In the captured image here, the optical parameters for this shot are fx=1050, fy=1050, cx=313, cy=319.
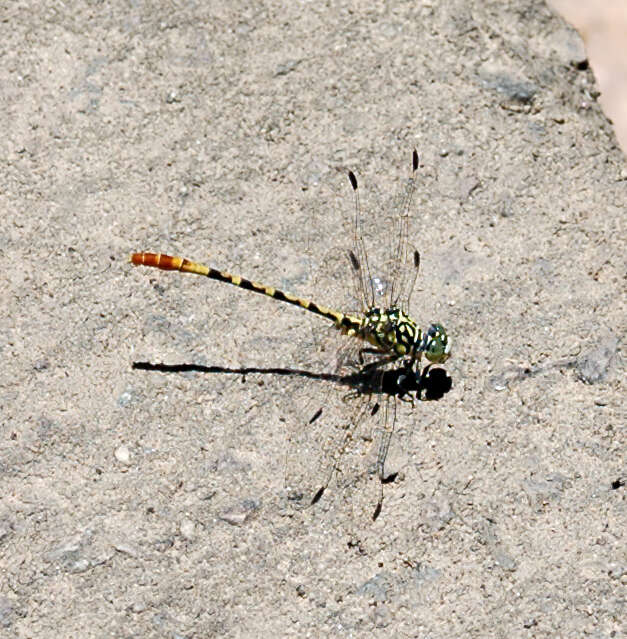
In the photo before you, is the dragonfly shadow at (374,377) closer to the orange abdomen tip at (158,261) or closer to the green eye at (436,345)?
the green eye at (436,345)

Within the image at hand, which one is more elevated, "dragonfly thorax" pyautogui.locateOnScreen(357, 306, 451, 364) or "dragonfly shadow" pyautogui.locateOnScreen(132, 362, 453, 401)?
"dragonfly thorax" pyautogui.locateOnScreen(357, 306, 451, 364)

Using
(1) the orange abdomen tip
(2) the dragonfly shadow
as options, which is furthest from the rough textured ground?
(1) the orange abdomen tip

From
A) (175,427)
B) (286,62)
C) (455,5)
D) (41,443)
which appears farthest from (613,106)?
(41,443)

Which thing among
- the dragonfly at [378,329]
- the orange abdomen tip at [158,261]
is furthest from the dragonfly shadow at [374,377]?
the orange abdomen tip at [158,261]

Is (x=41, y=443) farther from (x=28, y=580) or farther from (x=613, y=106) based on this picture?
(x=613, y=106)

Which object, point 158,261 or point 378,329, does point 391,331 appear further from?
point 158,261

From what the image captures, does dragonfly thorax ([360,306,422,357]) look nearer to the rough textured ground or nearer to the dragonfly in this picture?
the dragonfly
